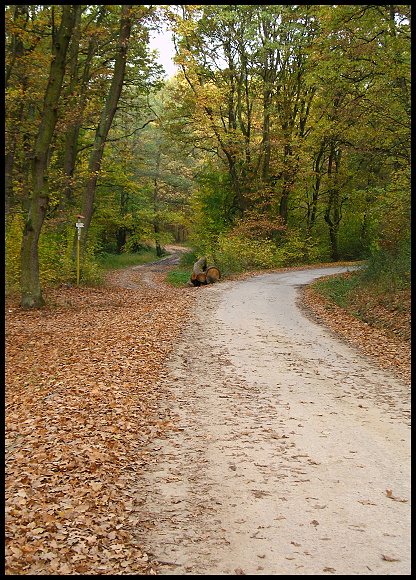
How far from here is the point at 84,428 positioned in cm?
618

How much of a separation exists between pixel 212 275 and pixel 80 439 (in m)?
17.8

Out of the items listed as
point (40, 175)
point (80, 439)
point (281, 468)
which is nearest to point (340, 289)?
point (40, 175)

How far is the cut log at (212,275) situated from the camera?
917 inches

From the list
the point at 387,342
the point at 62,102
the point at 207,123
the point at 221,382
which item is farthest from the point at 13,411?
the point at 207,123

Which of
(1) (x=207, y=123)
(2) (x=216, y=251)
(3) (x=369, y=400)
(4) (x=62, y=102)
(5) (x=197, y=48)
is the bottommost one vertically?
(3) (x=369, y=400)

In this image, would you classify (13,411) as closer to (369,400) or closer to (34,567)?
(34,567)

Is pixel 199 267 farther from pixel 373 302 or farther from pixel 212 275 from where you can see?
pixel 373 302

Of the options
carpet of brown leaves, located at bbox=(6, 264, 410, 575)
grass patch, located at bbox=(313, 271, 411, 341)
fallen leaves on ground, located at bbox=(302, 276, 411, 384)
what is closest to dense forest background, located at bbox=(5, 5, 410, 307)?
grass patch, located at bbox=(313, 271, 411, 341)

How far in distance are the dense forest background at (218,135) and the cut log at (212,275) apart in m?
2.79

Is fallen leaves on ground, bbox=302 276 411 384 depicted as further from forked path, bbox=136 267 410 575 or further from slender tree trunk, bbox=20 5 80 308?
slender tree trunk, bbox=20 5 80 308

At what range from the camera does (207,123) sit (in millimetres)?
28875

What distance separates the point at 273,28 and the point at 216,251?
1321cm

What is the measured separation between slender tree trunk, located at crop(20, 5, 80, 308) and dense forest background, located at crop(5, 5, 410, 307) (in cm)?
4

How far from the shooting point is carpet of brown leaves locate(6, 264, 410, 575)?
3895 mm
